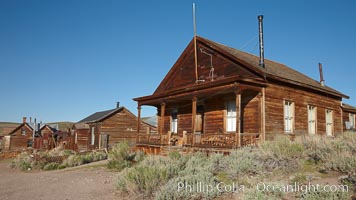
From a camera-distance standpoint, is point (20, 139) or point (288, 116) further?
point (20, 139)

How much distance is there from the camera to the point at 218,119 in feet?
49.3

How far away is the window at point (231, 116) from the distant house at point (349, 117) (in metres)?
8.70

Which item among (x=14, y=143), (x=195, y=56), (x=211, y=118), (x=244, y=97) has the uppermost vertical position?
(x=195, y=56)

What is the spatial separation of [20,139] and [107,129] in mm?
20439

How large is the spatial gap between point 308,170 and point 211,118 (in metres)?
8.30

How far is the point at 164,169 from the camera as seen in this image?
7297 millimetres

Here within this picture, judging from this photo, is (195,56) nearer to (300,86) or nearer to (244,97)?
(244,97)

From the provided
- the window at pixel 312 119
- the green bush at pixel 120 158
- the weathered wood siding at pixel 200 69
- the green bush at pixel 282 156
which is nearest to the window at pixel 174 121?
the weathered wood siding at pixel 200 69

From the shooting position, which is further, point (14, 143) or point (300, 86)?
point (14, 143)

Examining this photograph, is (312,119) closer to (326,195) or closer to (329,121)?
(329,121)

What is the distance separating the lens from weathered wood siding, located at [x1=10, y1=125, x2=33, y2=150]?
40406mm

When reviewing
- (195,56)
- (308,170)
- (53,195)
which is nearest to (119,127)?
(195,56)

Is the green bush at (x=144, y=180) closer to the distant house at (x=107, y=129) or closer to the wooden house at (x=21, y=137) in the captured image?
the distant house at (x=107, y=129)

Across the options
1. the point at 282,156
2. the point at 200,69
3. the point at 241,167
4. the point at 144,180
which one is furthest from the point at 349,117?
the point at 144,180
